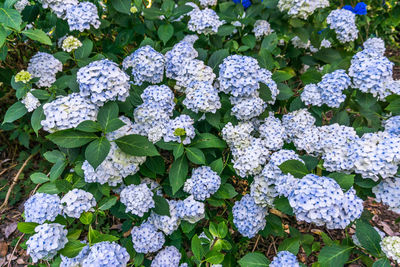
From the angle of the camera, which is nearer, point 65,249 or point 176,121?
point 65,249

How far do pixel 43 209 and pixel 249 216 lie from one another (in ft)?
4.06

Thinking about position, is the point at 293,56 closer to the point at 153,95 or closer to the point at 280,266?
the point at 153,95

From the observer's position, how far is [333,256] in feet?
5.81

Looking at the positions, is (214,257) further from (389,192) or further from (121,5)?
(121,5)

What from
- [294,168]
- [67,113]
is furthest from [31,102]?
[294,168]

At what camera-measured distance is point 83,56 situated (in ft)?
7.29

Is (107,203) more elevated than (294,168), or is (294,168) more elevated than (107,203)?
(294,168)

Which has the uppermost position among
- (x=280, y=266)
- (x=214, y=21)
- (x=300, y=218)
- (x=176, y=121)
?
(x=214, y=21)

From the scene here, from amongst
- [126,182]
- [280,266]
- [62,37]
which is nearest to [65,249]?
[126,182]

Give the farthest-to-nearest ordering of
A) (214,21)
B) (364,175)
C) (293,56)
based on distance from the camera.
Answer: (293,56) → (214,21) → (364,175)

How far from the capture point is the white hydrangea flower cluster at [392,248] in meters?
1.64

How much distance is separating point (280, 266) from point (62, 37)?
253 centimetres

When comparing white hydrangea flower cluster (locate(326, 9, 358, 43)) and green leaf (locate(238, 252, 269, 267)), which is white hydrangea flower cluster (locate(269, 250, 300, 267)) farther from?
white hydrangea flower cluster (locate(326, 9, 358, 43))

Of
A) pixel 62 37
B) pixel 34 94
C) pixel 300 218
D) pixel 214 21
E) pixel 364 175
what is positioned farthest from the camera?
pixel 62 37
